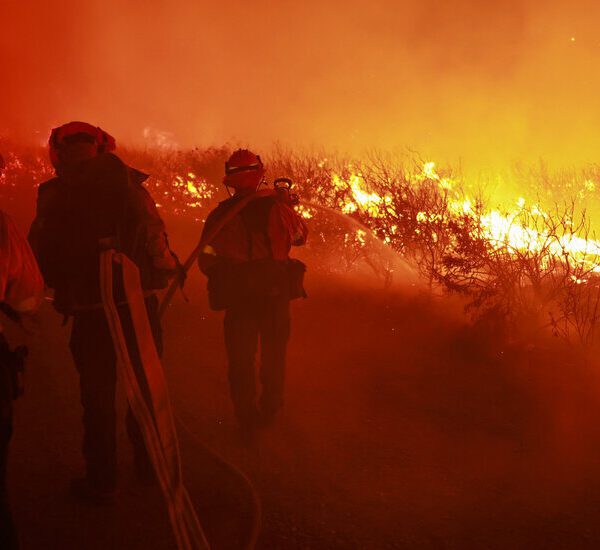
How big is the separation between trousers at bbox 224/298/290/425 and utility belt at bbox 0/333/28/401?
1.67 metres

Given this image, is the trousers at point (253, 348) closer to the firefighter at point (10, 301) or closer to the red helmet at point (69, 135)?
the red helmet at point (69, 135)

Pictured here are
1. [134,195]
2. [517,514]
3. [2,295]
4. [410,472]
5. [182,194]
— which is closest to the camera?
[2,295]

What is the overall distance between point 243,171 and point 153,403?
5.36 feet

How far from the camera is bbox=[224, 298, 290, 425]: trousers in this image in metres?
3.98

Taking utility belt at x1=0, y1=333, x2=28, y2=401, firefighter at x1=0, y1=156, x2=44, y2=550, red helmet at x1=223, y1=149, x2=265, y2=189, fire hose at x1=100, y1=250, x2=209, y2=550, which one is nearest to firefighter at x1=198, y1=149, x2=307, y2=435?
red helmet at x1=223, y1=149, x2=265, y2=189

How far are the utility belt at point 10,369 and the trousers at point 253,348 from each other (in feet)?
5.47

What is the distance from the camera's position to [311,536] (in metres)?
3.13

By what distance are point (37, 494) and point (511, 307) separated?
4.79m

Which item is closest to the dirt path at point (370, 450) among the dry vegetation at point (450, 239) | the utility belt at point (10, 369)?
the dry vegetation at point (450, 239)

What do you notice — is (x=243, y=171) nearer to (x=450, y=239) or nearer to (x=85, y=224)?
(x=85, y=224)

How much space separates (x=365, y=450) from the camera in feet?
13.6

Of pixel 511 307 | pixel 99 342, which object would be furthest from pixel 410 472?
pixel 511 307

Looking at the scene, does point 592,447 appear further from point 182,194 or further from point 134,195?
point 182,194

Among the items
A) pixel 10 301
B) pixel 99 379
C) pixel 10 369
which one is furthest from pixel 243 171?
pixel 10 369
